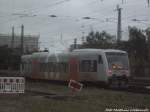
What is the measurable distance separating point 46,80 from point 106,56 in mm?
11682

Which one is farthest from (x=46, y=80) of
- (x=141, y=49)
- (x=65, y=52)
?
(x=141, y=49)

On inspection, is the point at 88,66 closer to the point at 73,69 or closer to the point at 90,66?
the point at 90,66

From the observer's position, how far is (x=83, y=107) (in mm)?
16656

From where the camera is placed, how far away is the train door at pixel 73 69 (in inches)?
1463

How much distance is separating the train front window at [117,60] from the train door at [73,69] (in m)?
3.66

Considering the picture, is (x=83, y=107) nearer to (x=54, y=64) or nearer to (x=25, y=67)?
(x=54, y=64)

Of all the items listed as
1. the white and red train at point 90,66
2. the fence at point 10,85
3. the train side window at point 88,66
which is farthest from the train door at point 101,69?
the fence at point 10,85

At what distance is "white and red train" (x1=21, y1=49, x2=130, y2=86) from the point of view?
33.9 meters

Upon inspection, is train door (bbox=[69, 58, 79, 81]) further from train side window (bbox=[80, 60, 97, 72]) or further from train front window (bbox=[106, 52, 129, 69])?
train front window (bbox=[106, 52, 129, 69])

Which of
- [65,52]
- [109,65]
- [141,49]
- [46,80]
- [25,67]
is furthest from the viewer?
[141,49]

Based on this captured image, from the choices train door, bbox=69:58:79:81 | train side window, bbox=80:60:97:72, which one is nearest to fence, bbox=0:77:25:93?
train side window, bbox=80:60:97:72

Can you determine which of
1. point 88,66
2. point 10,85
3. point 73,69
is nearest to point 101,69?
point 88,66

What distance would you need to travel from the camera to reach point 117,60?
35.0 m

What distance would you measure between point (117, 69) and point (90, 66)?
2.36 m
